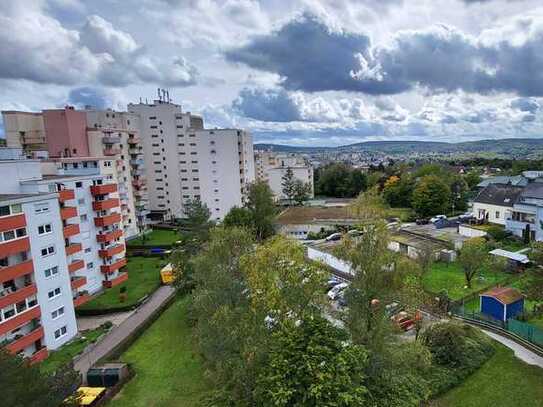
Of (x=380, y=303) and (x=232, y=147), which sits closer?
(x=380, y=303)

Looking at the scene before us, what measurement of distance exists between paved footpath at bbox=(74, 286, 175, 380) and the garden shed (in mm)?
26806

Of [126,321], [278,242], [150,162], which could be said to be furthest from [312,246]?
[150,162]

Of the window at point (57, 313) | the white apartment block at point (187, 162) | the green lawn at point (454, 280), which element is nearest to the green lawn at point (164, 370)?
the window at point (57, 313)

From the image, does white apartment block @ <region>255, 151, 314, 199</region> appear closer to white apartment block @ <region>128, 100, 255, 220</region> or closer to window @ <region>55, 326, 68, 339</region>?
white apartment block @ <region>128, 100, 255, 220</region>

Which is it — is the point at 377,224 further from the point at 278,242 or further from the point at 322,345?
the point at 322,345

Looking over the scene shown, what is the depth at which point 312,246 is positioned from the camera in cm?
4522

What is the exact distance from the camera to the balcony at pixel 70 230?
3125 centimetres

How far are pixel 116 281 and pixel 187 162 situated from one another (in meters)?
37.8

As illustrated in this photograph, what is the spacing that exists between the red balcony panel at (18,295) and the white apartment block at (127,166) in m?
28.0

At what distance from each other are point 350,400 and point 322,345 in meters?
2.17

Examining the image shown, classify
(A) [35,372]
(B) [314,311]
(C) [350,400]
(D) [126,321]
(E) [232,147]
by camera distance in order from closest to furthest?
(C) [350,400] → (A) [35,372] → (B) [314,311] → (D) [126,321] → (E) [232,147]

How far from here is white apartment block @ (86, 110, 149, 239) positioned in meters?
52.8

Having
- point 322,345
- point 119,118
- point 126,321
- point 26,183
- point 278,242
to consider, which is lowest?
point 126,321

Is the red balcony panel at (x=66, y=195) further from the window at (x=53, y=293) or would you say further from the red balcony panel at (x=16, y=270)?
the window at (x=53, y=293)
